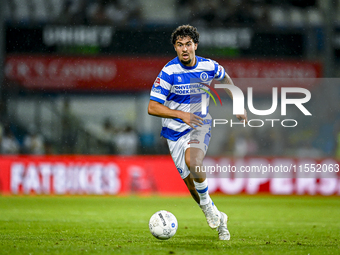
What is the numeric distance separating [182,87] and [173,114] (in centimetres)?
47

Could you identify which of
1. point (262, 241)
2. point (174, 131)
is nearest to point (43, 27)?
point (174, 131)

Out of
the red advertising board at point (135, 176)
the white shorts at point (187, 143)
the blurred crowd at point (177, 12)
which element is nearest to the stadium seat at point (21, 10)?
the blurred crowd at point (177, 12)

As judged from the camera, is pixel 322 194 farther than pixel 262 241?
Yes

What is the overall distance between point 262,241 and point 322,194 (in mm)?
7663

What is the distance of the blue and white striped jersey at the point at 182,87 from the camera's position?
5523 millimetres

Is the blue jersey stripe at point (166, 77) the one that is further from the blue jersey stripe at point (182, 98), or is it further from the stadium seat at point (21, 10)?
the stadium seat at point (21, 10)

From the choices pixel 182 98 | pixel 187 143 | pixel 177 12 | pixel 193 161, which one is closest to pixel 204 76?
pixel 182 98

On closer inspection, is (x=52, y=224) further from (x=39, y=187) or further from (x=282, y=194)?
(x=282, y=194)

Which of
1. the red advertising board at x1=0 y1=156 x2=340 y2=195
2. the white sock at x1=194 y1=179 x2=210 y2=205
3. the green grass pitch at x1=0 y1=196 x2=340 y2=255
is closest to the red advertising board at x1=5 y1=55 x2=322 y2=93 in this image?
the red advertising board at x1=0 y1=156 x2=340 y2=195

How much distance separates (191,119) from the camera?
5.32 meters

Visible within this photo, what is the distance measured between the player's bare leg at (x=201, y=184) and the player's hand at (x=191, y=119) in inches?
12.0

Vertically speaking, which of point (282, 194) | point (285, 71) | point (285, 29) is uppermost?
point (285, 29)

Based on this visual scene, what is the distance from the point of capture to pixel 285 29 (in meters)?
17.0

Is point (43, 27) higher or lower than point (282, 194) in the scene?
higher
